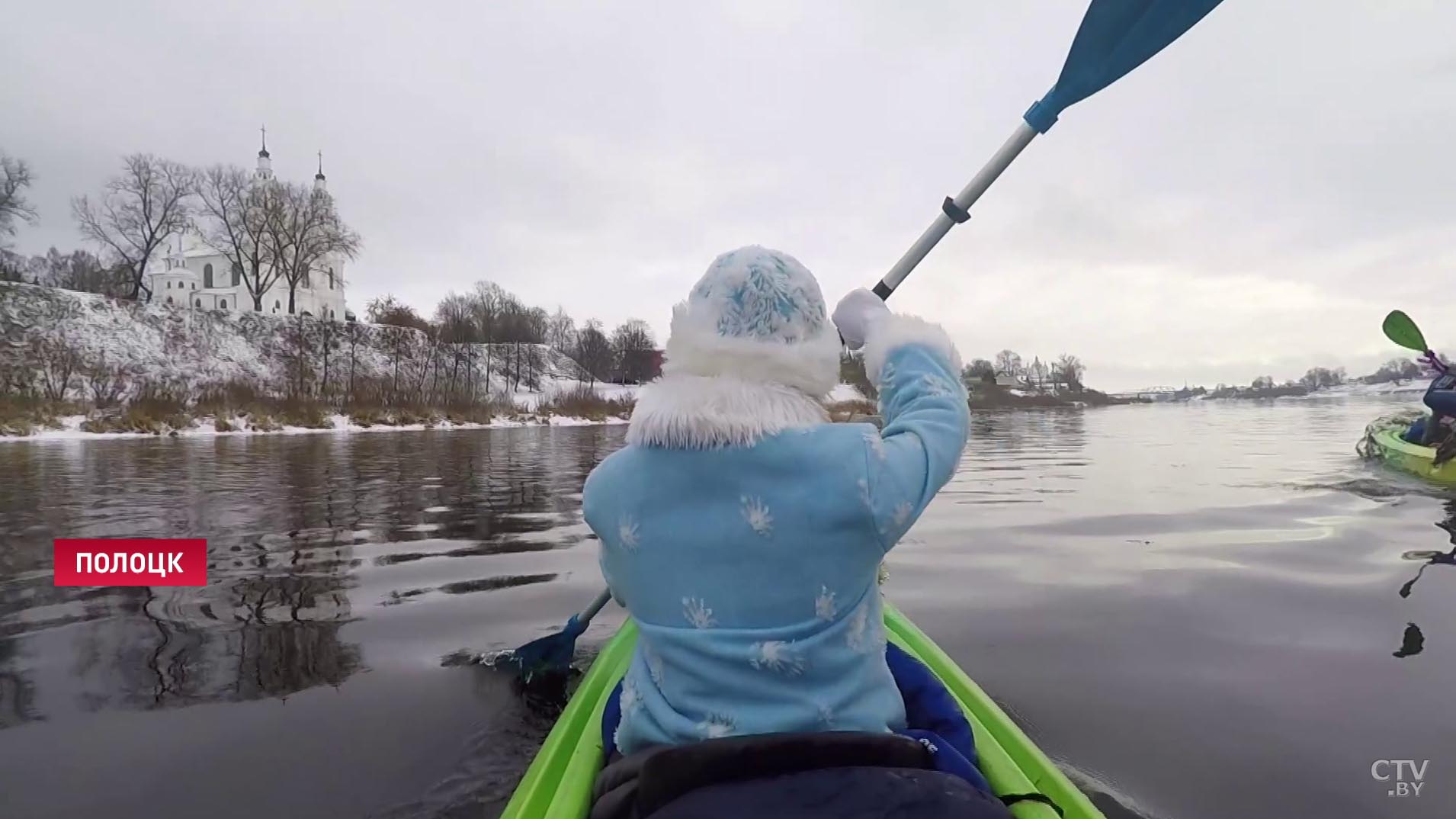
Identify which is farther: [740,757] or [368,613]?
[368,613]

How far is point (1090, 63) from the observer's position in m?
2.70

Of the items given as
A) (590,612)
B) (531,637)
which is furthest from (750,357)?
(531,637)

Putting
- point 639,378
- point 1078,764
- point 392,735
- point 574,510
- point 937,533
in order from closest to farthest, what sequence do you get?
1. point 1078,764
2. point 392,735
3. point 937,533
4. point 574,510
5. point 639,378

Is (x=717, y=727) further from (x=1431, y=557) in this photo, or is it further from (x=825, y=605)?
(x=1431, y=557)

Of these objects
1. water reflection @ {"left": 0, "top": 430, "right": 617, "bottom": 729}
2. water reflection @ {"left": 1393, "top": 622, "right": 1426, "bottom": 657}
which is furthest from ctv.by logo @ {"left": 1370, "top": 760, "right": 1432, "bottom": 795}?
→ water reflection @ {"left": 0, "top": 430, "right": 617, "bottom": 729}

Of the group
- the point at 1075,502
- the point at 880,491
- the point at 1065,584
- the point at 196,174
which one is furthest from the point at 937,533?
the point at 196,174

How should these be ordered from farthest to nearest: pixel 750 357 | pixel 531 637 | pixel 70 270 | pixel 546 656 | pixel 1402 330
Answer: pixel 70 270 → pixel 1402 330 → pixel 531 637 → pixel 546 656 → pixel 750 357

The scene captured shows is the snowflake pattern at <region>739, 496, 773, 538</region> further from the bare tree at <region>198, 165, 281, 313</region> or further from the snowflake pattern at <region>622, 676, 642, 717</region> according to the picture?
the bare tree at <region>198, 165, 281, 313</region>

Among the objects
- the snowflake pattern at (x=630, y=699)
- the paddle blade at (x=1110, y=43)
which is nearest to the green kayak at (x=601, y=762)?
the snowflake pattern at (x=630, y=699)

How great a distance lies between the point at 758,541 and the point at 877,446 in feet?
0.88

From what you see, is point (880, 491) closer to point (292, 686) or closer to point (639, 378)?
point (292, 686)

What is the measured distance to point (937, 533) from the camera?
6.81 m

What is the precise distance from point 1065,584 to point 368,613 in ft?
13.9

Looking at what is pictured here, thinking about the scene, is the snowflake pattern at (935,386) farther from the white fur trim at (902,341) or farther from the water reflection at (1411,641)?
the water reflection at (1411,641)
